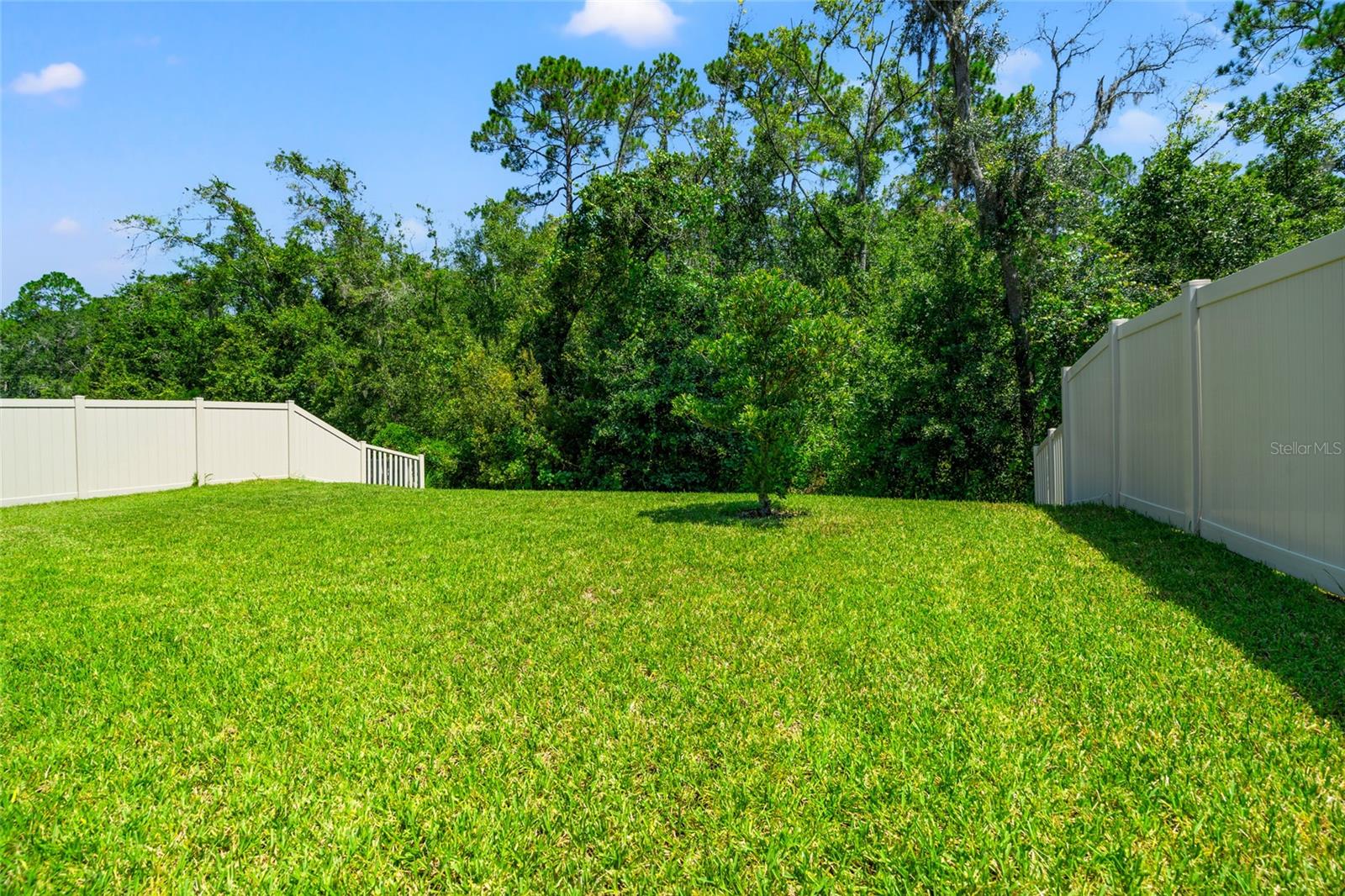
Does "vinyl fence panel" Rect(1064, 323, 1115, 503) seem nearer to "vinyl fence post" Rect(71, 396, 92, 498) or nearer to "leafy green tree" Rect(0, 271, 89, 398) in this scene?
"vinyl fence post" Rect(71, 396, 92, 498)

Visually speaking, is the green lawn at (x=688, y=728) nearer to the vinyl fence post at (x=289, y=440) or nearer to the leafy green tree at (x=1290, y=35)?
the vinyl fence post at (x=289, y=440)

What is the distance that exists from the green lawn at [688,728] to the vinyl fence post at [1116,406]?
1.62 m

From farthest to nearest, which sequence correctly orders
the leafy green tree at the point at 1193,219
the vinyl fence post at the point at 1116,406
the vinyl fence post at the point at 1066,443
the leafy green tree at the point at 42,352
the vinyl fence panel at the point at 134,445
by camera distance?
the leafy green tree at the point at 42,352 → the leafy green tree at the point at 1193,219 → the vinyl fence panel at the point at 134,445 → the vinyl fence post at the point at 1066,443 → the vinyl fence post at the point at 1116,406

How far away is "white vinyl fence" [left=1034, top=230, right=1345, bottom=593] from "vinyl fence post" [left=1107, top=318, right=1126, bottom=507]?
0.02 metres

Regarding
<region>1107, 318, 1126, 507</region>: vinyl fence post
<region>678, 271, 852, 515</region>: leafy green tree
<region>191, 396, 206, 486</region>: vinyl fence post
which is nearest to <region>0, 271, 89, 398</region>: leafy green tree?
<region>191, 396, 206, 486</region>: vinyl fence post

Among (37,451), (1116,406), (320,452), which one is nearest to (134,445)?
(37,451)

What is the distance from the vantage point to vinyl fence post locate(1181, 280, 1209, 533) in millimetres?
4477

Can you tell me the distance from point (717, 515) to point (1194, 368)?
476cm

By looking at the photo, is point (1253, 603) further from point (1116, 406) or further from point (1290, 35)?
point (1290, 35)

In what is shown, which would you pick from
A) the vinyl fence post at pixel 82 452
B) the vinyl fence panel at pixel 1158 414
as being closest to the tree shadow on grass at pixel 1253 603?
the vinyl fence panel at pixel 1158 414

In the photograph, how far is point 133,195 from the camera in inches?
846

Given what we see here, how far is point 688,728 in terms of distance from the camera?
2.49m

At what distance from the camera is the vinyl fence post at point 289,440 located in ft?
41.3

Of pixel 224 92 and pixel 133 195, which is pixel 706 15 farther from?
pixel 133 195
